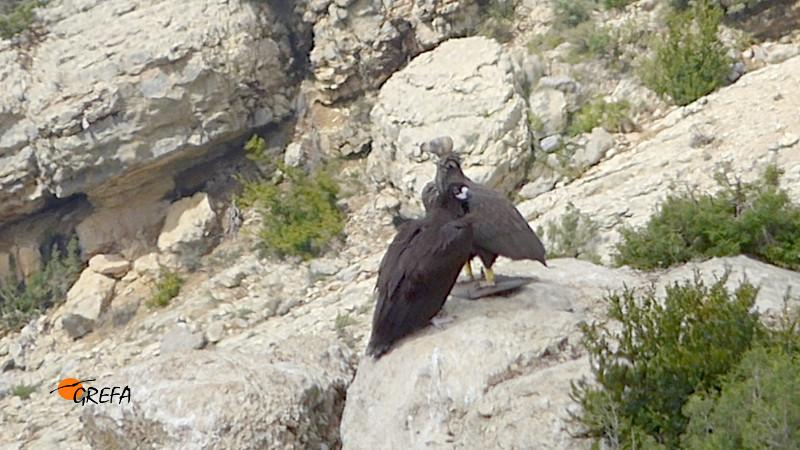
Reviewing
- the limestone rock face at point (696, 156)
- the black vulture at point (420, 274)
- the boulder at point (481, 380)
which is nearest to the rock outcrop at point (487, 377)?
the boulder at point (481, 380)

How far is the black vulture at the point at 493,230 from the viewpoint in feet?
16.6

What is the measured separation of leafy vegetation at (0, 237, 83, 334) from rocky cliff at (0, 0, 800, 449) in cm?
19

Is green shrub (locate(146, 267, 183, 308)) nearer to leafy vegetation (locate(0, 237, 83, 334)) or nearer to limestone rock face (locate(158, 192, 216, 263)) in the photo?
limestone rock face (locate(158, 192, 216, 263))

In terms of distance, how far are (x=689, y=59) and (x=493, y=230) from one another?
588cm

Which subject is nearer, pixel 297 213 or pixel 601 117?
pixel 601 117

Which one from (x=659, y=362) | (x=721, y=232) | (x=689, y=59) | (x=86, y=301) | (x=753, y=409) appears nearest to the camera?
(x=753, y=409)

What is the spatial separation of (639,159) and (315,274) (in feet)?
14.2

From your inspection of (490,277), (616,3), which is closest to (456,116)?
(616,3)

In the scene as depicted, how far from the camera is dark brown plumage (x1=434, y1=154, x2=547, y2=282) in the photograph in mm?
5051

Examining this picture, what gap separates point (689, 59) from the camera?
31.8 ft

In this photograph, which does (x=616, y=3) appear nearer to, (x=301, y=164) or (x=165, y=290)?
(x=301, y=164)

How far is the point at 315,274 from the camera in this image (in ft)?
33.2

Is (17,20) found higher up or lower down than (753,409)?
higher up

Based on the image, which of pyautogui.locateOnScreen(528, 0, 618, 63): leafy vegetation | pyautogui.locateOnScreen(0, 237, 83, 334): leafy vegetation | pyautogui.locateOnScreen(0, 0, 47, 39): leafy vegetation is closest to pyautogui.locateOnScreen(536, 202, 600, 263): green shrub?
pyautogui.locateOnScreen(528, 0, 618, 63): leafy vegetation
